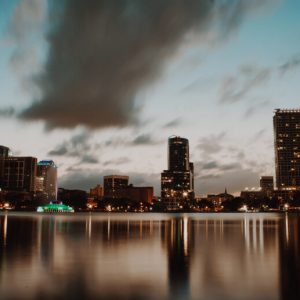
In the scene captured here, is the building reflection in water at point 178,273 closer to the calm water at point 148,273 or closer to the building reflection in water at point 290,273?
the calm water at point 148,273

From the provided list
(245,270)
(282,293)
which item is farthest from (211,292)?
(245,270)

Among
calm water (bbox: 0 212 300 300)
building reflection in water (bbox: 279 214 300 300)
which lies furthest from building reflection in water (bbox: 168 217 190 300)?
building reflection in water (bbox: 279 214 300 300)

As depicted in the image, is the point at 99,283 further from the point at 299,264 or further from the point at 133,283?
the point at 299,264

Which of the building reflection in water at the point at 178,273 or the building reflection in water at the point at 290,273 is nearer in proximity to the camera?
the building reflection in water at the point at 290,273

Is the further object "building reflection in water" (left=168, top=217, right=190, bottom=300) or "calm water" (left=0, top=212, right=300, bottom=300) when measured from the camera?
"building reflection in water" (left=168, top=217, right=190, bottom=300)

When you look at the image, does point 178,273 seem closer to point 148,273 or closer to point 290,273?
point 148,273

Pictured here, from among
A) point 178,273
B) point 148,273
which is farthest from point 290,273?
point 148,273

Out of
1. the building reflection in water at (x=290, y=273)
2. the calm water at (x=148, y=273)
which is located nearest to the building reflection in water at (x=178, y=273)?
the calm water at (x=148, y=273)

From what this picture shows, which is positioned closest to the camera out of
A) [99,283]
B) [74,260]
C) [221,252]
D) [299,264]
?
[99,283]

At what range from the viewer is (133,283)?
1762cm

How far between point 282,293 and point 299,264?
8.23m

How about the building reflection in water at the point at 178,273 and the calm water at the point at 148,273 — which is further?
the building reflection in water at the point at 178,273

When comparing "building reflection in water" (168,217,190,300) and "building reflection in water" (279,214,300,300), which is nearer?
"building reflection in water" (279,214,300,300)

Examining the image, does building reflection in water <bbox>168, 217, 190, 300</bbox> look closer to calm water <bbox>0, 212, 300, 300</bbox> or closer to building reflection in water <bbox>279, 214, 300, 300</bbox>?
calm water <bbox>0, 212, 300, 300</bbox>
